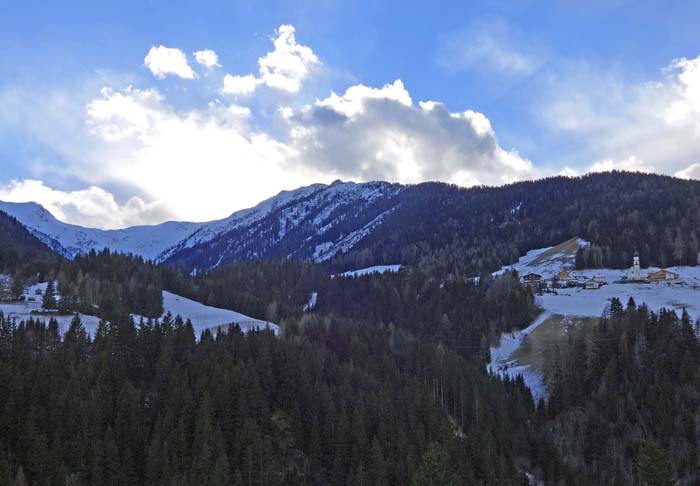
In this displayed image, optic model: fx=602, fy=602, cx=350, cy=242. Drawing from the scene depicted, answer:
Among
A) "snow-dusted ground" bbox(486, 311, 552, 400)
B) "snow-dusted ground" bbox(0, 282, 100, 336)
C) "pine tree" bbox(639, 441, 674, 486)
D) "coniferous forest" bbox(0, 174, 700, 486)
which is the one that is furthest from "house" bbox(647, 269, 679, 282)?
"snow-dusted ground" bbox(0, 282, 100, 336)

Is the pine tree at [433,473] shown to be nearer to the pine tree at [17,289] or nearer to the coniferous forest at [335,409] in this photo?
the coniferous forest at [335,409]

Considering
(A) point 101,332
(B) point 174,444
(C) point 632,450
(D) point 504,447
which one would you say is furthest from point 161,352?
(C) point 632,450

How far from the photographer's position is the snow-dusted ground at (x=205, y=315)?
172 meters

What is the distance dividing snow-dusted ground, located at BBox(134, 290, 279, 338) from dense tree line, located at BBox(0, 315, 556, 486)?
4250 cm

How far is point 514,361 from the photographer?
512ft

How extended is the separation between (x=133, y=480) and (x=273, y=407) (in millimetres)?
31090

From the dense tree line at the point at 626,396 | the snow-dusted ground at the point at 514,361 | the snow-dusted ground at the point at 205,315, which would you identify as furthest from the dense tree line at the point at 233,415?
the snow-dusted ground at the point at 205,315

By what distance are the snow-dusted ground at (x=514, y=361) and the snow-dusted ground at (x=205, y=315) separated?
60785 mm

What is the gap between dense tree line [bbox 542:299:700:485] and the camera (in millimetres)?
98188

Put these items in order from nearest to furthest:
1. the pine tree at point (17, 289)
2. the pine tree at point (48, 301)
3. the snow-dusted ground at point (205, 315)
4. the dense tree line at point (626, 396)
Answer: the dense tree line at point (626, 396)
the pine tree at point (48, 301)
the pine tree at point (17, 289)
the snow-dusted ground at point (205, 315)

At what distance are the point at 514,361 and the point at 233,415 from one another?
8849cm

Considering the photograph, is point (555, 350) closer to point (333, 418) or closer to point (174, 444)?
point (333, 418)

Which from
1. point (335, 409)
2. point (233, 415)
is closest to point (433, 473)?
point (335, 409)

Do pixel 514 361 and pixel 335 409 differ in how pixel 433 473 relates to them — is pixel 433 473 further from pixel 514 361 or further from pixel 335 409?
pixel 514 361
